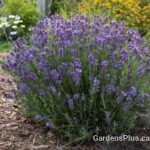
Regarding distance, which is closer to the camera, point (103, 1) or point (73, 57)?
point (73, 57)

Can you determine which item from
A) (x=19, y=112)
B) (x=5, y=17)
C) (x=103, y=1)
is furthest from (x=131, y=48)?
(x=5, y=17)

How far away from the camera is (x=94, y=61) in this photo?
137 inches

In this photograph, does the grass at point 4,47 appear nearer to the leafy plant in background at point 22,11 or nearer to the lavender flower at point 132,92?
the leafy plant in background at point 22,11

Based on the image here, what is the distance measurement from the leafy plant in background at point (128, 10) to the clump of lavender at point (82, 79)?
367 centimetres

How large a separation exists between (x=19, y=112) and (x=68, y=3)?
4790mm

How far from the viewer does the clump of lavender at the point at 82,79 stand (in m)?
3.48

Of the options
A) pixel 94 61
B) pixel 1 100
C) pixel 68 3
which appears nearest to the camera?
pixel 94 61

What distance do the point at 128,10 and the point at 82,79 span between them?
4199 mm

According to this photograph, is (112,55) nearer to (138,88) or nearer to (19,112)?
(138,88)

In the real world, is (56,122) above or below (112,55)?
below

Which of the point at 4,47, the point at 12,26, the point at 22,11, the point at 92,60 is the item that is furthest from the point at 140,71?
the point at 22,11

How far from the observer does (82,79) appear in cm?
363

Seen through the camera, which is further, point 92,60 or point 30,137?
point 30,137

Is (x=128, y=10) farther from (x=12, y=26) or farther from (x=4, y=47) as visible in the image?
(x=4, y=47)
